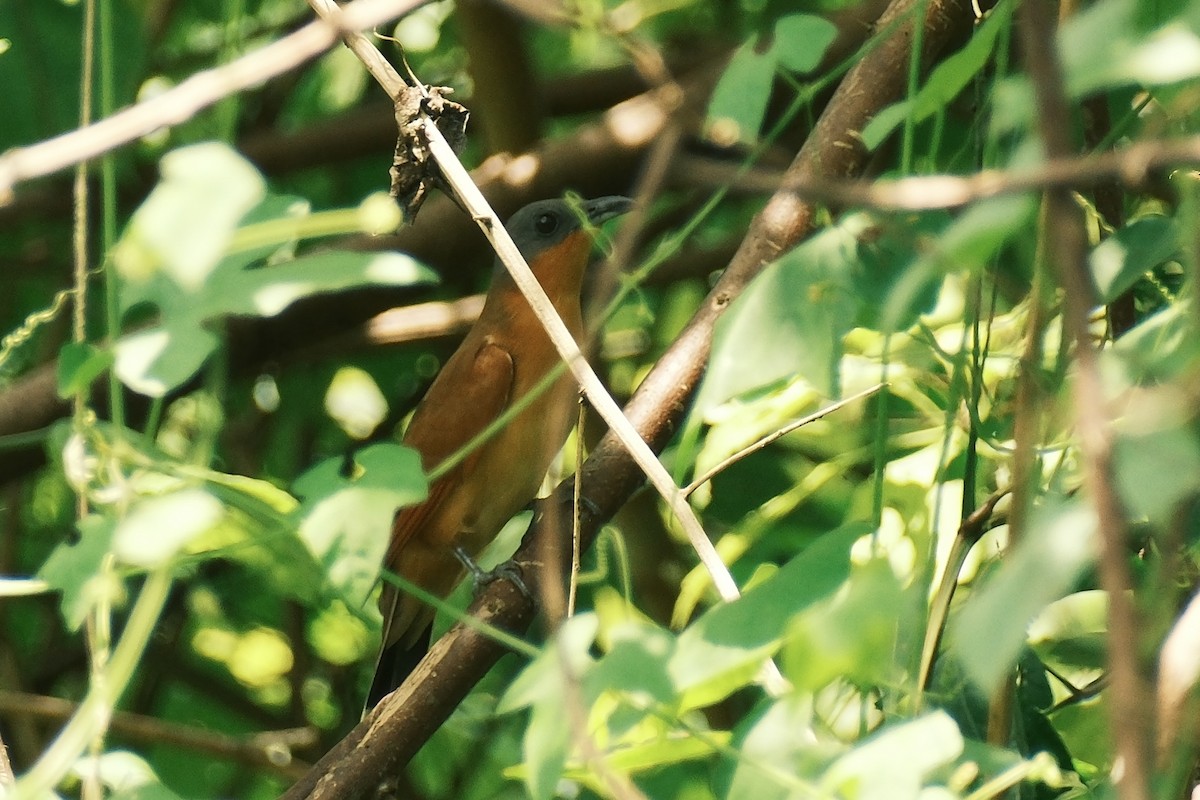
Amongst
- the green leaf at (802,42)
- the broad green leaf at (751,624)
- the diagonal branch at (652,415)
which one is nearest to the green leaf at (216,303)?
the broad green leaf at (751,624)

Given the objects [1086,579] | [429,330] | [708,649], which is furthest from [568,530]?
[429,330]

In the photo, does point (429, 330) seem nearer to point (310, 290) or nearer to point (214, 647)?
point (214, 647)

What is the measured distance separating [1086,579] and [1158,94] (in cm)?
106

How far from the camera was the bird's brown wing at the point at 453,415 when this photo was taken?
4.24 m

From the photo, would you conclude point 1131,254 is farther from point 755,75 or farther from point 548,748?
point 548,748

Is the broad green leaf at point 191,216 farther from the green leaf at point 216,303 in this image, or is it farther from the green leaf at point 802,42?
the green leaf at point 802,42

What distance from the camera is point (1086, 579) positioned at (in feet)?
8.11

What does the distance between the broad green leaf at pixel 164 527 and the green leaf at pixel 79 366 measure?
17 centimetres

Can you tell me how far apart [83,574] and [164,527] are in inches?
6.3

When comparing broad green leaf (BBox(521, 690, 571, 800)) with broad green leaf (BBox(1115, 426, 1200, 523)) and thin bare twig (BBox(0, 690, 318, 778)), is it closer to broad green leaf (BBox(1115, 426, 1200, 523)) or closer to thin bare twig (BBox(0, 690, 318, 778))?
broad green leaf (BBox(1115, 426, 1200, 523))

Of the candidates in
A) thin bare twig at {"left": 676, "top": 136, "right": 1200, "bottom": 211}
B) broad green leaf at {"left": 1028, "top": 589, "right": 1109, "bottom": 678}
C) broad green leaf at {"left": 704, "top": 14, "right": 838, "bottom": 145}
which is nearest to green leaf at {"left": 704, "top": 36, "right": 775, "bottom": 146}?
broad green leaf at {"left": 704, "top": 14, "right": 838, "bottom": 145}

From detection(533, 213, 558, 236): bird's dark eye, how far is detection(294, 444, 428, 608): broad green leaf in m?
3.06

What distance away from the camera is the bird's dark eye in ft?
15.0

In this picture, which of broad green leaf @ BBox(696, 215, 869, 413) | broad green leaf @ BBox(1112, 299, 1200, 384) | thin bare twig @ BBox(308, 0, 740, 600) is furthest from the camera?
thin bare twig @ BBox(308, 0, 740, 600)
